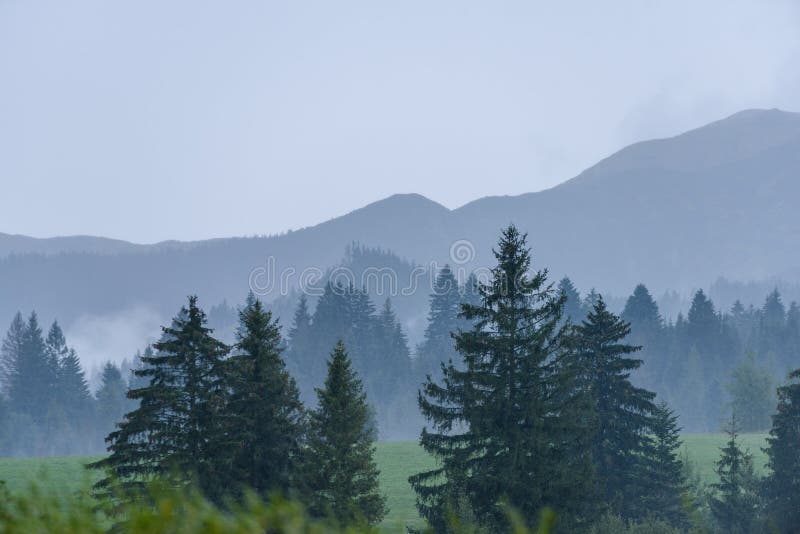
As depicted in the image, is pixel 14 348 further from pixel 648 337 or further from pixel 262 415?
pixel 262 415

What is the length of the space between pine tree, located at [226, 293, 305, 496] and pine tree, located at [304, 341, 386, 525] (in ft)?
2.26

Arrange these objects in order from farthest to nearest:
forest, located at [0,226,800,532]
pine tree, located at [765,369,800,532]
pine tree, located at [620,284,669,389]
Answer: pine tree, located at [620,284,669,389] < pine tree, located at [765,369,800,532] < forest, located at [0,226,800,532]

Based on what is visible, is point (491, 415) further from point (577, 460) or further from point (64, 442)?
point (64, 442)

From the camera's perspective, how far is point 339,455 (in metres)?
31.2

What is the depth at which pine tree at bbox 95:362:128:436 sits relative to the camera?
114m

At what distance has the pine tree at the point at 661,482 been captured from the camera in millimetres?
37125

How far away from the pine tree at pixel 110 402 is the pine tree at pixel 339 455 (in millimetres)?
85485

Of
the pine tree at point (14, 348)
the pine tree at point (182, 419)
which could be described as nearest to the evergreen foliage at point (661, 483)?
the pine tree at point (182, 419)

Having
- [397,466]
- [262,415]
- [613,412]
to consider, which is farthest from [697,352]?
[262,415]

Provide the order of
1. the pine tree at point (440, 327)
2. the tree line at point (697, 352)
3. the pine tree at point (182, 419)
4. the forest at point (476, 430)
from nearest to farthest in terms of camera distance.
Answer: the pine tree at point (182, 419), the forest at point (476, 430), the tree line at point (697, 352), the pine tree at point (440, 327)

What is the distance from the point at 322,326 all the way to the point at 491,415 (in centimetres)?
10608

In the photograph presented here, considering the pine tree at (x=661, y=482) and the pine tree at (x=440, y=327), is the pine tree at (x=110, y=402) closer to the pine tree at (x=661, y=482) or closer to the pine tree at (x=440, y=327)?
the pine tree at (x=440, y=327)

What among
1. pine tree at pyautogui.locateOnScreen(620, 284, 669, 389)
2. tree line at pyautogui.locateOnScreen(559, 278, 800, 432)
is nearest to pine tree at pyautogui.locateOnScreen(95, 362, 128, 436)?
tree line at pyautogui.locateOnScreen(559, 278, 800, 432)

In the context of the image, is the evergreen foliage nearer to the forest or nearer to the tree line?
the forest
